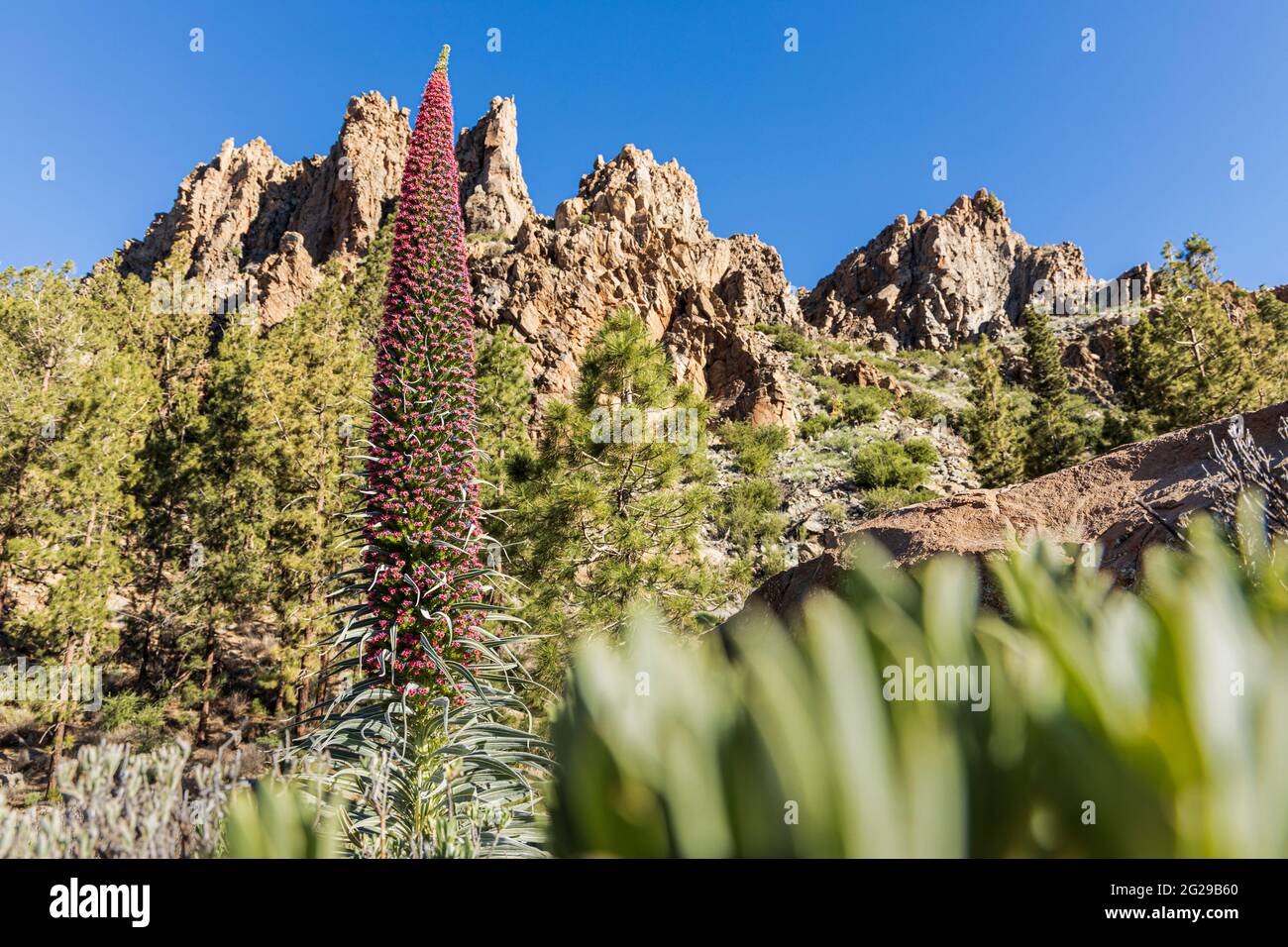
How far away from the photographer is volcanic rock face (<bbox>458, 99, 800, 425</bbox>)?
36656 mm

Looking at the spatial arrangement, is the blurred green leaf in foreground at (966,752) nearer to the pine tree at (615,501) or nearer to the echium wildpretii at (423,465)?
the echium wildpretii at (423,465)

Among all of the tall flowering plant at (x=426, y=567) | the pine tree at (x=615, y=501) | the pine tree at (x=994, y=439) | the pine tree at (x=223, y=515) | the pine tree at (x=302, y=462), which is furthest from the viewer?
the pine tree at (x=994, y=439)

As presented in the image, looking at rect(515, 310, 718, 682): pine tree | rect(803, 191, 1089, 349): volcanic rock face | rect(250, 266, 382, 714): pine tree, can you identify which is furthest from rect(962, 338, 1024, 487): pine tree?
rect(803, 191, 1089, 349): volcanic rock face

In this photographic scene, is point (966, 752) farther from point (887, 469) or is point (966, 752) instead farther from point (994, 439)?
point (994, 439)

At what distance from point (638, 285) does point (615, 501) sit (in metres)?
33.3

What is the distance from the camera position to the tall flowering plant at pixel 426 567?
10.1 feet

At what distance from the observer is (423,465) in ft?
11.5

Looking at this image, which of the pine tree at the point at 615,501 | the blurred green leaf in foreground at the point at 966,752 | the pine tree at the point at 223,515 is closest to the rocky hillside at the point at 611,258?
the pine tree at the point at 223,515

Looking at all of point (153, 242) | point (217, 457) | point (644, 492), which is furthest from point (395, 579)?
point (153, 242)

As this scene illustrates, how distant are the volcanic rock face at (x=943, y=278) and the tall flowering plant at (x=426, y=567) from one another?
2339 inches

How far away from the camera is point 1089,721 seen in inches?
13.5

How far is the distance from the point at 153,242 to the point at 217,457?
2682 inches

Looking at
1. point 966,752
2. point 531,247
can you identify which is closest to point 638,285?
point 531,247
